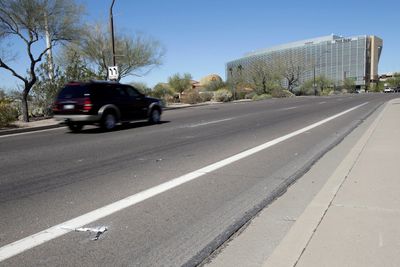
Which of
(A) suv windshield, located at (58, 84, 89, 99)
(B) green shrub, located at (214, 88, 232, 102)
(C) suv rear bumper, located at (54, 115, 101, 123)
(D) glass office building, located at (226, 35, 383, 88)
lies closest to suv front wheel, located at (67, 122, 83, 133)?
(C) suv rear bumper, located at (54, 115, 101, 123)

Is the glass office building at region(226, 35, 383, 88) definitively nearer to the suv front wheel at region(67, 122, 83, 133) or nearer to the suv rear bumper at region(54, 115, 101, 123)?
the suv front wheel at region(67, 122, 83, 133)

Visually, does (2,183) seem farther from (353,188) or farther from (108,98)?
(108,98)

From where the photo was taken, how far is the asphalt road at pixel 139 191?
4.45m

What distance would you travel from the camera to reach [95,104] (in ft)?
53.2

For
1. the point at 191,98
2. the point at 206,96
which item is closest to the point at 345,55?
A: the point at 206,96

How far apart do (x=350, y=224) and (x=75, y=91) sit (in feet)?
43.4

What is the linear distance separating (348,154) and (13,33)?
20.4 meters

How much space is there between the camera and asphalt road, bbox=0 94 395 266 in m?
4.45

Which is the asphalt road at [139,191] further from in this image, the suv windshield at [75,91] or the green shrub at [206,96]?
the green shrub at [206,96]

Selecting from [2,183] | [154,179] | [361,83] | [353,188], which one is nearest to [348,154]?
[353,188]

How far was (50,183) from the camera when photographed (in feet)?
24.5

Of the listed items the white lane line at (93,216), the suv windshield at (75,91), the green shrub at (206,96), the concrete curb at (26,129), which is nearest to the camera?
the white lane line at (93,216)

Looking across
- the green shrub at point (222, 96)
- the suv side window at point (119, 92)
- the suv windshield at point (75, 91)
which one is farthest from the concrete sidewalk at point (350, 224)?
the green shrub at point (222, 96)

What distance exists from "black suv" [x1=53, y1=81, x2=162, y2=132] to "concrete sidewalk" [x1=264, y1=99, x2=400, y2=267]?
1047 centimetres
